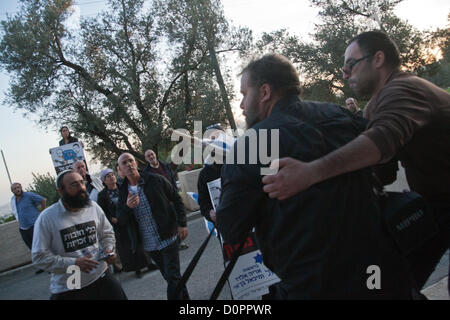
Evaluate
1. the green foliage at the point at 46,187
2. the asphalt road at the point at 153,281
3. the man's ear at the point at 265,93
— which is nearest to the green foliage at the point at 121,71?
the green foliage at the point at 46,187

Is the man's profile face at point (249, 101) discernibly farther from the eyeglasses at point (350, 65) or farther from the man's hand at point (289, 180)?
the eyeglasses at point (350, 65)

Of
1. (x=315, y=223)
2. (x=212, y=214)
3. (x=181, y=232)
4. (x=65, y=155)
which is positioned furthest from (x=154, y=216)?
(x=65, y=155)

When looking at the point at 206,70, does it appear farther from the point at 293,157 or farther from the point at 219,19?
the point at 293,157

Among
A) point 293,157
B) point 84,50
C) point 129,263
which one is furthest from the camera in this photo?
point 84,50

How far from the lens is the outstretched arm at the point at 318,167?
123 cm

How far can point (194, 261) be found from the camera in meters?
1.54

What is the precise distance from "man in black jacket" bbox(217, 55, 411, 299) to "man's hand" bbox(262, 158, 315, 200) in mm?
57

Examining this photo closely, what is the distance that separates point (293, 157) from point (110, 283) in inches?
95.5

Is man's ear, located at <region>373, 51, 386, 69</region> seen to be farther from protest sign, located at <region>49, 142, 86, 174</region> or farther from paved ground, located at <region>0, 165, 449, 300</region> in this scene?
protest sign, located at <region>49, 142, 86, 174</region>

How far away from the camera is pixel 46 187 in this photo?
37.7 feet

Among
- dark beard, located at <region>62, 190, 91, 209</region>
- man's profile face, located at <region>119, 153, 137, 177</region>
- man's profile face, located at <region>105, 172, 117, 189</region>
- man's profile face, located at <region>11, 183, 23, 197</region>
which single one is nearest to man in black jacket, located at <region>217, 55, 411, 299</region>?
dark beard, located at <region>62, 190, 91, 209</region>

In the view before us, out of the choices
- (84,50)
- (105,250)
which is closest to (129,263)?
(105,250)

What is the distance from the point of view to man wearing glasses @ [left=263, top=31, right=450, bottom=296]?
125 cm

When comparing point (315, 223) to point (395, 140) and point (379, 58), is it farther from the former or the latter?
point (379, 58)
